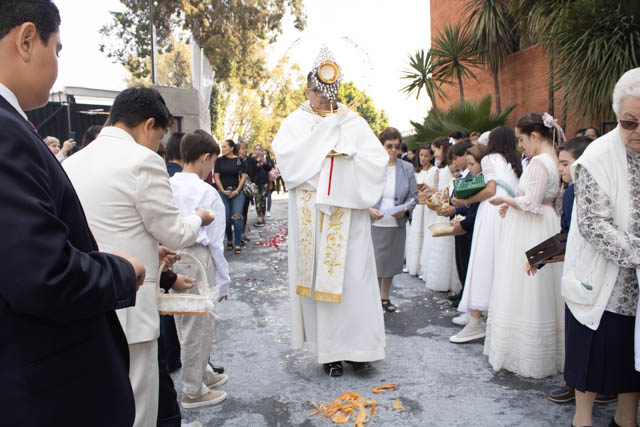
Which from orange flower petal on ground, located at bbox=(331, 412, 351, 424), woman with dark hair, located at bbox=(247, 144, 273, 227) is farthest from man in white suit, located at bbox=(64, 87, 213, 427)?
woman with dark hair, located at bbox=(247, 144, 273, 227)

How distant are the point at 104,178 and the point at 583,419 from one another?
2.79 meters

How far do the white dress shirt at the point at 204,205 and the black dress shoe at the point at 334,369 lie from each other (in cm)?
110

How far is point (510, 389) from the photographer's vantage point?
11.5 ft

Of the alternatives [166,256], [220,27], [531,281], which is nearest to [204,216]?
[166,256]

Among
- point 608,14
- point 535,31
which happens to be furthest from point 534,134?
point 535,31

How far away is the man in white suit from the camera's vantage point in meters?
2.01

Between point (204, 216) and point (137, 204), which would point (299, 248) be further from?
point (137, 204)

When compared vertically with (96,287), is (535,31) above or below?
above

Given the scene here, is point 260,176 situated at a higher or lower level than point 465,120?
lower

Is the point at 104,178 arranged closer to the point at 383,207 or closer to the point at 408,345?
the point at 408,345

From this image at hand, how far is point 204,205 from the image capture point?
134 inches

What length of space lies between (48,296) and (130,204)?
0.96 meters

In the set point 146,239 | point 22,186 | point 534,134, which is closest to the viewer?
point 22,186

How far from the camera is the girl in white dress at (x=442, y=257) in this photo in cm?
604
